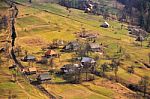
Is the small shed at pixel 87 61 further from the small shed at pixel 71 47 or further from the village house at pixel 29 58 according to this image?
the village house at pixel 29 58

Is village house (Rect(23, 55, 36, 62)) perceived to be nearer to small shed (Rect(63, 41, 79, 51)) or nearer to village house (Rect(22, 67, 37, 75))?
village house (Rect(22, 67, 37, 75))

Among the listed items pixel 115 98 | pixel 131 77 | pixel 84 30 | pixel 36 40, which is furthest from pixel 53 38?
pixel 115 98

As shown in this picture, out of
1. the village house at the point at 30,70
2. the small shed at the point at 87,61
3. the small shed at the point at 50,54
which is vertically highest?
the small shed at the point at 50,54

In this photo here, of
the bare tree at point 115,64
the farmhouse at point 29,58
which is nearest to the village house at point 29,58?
the farmhouse at point 29,58

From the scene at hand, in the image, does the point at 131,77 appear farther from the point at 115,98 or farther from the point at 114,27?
the point at 114,27

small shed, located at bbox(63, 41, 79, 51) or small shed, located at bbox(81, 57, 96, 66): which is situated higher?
small shed, located at bbox(63, 41, 79, 51)

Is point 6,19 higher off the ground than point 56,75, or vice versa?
point 6,19

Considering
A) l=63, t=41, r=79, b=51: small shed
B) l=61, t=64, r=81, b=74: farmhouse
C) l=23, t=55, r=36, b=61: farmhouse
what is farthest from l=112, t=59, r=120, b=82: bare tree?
l=23, t=55, r=36, b=61: farmhouse

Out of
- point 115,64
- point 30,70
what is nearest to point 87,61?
point 115,64

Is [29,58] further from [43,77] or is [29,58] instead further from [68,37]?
[68,37]

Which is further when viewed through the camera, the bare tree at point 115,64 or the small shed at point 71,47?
the small shed at point 71,47

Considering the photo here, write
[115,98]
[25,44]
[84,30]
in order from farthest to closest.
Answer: [84,30]
[25,44]
[115,98]
